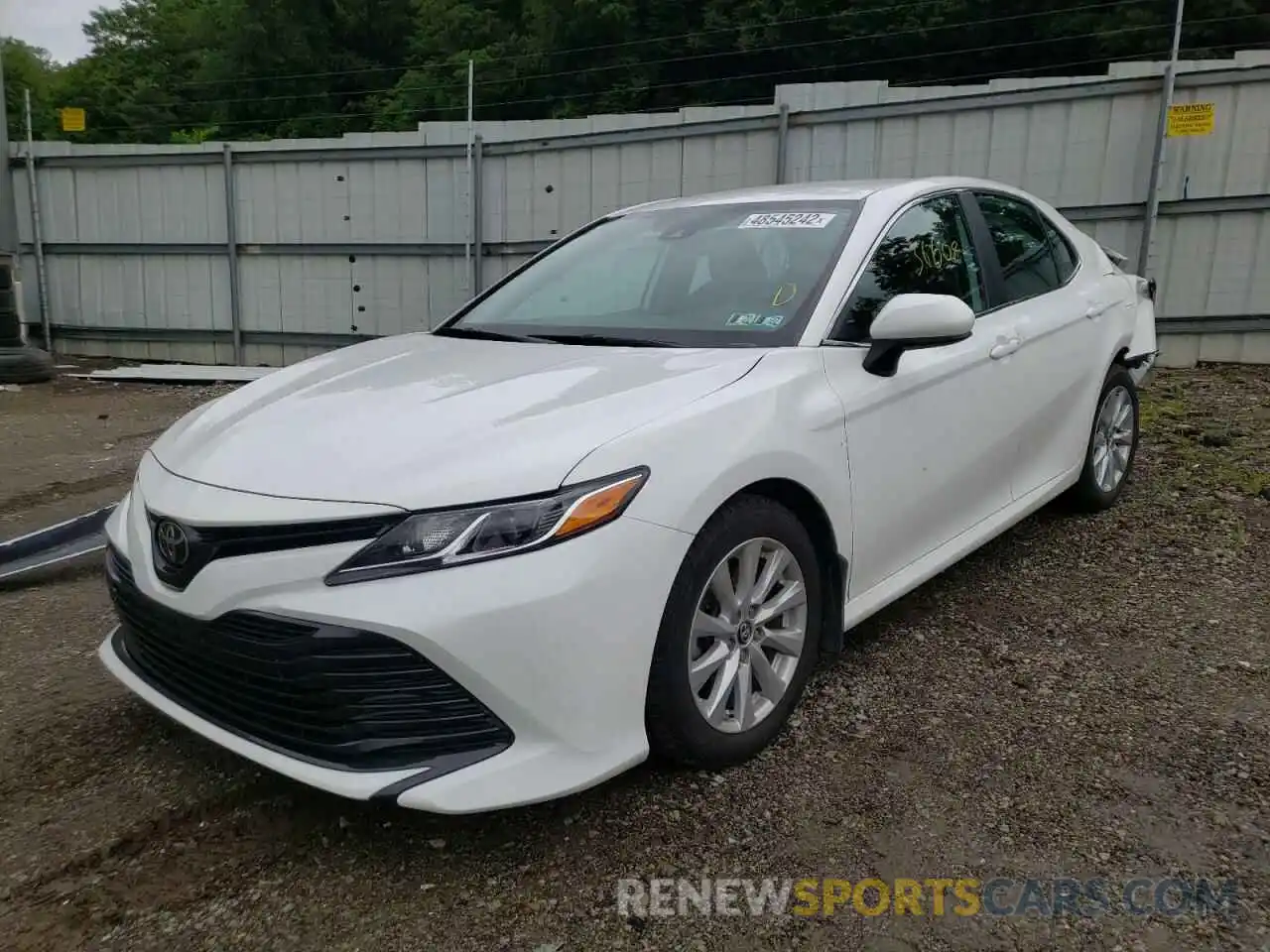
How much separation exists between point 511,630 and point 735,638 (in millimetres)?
664

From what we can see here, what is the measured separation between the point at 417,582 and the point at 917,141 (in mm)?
7528

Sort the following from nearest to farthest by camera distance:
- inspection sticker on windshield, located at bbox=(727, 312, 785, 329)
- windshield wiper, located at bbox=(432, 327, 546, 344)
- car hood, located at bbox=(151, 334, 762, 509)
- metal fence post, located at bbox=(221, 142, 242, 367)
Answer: car hood, located at bbox=(151, 334, 762, 509) → inspection sticker on windshield, located at bbox=(727, 312, 785, 329) → windshield wiper, located at bbox=(432, 327, 546, 344) → metal fence post, located at bbox=(221, 142, 242, 367)

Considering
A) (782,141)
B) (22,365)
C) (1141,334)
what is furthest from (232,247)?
(1141,334)

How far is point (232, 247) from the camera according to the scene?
35.7ft

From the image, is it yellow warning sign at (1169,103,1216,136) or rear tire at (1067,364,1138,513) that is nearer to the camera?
rear tire at (1067,364,1138,513)

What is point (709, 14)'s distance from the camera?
2488 cm

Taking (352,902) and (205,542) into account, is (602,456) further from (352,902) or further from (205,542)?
(352,902)

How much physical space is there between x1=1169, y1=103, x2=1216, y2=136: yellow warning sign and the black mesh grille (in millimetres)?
7624

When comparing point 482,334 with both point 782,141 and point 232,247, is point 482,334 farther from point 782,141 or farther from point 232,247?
point 232,247

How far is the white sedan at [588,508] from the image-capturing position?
1956mm

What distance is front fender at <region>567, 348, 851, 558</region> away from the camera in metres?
2.11

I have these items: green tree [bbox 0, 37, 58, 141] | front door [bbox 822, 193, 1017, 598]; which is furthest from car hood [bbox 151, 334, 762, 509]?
green tree [bbox 0, 37, 58, 141]

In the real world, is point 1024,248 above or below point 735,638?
above

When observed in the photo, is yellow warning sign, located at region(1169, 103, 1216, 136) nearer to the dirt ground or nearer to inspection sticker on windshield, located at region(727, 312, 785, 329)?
the dirt ground
